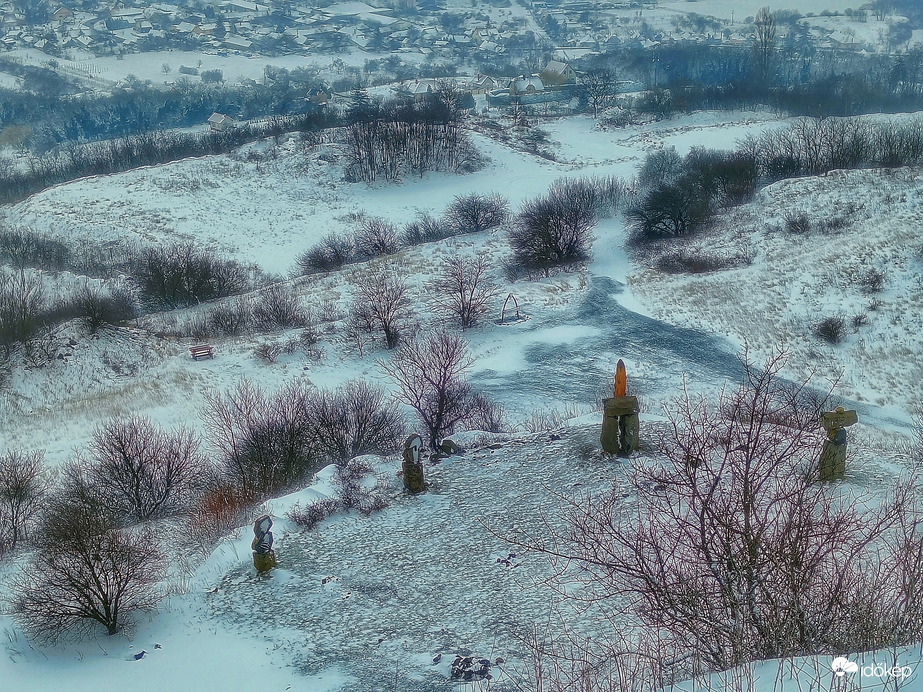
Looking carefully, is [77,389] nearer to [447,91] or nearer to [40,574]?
[40,574]

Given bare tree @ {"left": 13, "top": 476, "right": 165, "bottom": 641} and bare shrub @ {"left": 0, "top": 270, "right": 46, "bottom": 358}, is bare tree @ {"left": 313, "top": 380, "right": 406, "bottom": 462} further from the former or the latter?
bare shrub @ {"left": 0, "top": 270, "right": 46, "bottom": 358}

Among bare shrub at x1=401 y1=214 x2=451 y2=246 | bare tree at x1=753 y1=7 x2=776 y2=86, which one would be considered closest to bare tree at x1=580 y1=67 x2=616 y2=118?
bare tree at x1=753 y1=7 x2=776 y2=86

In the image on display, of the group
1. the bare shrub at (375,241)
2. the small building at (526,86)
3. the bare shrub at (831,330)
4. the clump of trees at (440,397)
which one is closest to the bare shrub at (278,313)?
the clump of trees at (440,397)

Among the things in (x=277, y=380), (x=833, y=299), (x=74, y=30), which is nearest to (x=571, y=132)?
(x=833, y=299)

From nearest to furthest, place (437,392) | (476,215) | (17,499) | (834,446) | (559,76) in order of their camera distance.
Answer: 1. (834,446)
2. (17,499)
3. (437,392)
4. (476,215)
5. (559,76)

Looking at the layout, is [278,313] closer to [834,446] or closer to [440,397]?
[440,397]

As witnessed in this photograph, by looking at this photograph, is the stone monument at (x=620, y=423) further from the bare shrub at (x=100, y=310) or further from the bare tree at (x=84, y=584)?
the bare shrub at (x=100, y=310)

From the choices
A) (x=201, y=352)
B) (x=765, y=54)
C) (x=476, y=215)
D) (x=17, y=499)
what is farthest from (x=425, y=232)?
(x=765, y=54)
